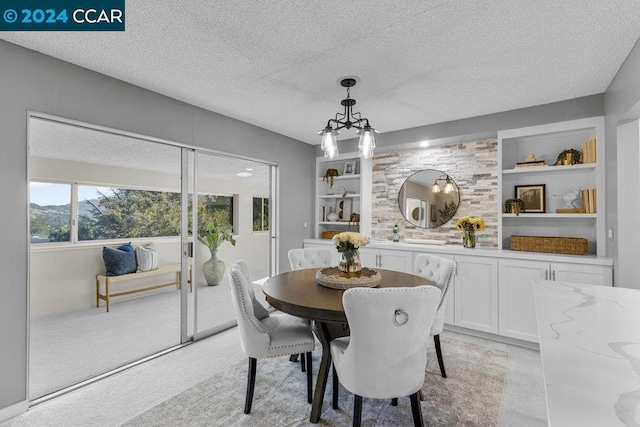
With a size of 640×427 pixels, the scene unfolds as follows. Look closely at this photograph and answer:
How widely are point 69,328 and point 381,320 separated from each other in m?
2.79

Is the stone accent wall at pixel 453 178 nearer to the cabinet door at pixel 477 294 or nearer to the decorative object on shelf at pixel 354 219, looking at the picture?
the decorative object on shelf at pixel 354 219

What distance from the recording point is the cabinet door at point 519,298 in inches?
121

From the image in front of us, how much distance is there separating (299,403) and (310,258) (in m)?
1.57

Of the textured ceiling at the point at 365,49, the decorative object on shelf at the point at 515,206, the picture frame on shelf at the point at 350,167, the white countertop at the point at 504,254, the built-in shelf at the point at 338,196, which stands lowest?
the white countertop at the point at 504,254

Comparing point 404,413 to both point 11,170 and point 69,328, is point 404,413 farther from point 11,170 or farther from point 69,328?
point 11,170

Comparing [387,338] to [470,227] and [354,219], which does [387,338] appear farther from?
[354,219]

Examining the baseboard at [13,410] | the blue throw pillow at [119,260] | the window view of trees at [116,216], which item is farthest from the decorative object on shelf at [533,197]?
the baseboard at [13,410]

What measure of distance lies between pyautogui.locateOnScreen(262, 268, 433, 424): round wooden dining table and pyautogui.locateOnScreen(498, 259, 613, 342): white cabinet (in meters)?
1.30

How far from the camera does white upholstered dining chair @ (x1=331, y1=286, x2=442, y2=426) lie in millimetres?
1577

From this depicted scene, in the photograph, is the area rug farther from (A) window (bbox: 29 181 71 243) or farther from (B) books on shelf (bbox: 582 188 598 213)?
(B) books on shelf (bbox: 582 188 598 213)

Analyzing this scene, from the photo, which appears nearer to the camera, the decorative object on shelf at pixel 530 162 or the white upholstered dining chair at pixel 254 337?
the white upholstered dining chair at pixel 254 337

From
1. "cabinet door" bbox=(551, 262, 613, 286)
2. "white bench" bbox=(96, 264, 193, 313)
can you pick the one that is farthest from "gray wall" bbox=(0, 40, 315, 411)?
"cabinet door" bbox=(551, 262, 613, 286)

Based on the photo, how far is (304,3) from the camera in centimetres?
171

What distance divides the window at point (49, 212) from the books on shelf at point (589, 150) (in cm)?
477
